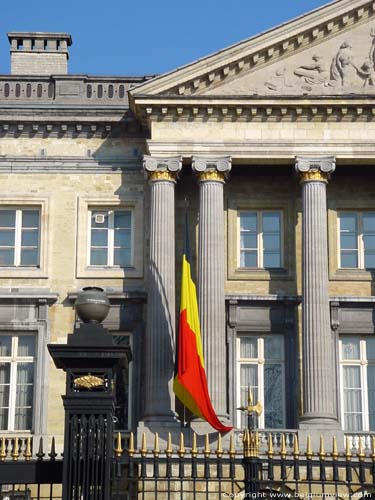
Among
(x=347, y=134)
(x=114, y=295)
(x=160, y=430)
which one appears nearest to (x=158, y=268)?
(x=114, y=295)

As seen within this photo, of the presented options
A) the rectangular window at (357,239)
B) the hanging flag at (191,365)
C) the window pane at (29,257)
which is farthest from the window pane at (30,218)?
the rectangular window at (357,239)

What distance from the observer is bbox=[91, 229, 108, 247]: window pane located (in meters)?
36.4

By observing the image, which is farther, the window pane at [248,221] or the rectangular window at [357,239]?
the window pane at [248,221]

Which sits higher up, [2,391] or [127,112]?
[127,112]

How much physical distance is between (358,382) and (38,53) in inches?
610

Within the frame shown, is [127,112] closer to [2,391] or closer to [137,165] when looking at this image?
[137,165]

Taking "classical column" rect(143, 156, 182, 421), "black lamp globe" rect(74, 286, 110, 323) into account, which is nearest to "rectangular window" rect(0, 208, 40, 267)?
"classical column" rect(143, 156, 182, 421)

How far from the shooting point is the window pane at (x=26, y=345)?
3538cm

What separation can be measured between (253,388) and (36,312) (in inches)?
271

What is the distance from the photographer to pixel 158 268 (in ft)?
111

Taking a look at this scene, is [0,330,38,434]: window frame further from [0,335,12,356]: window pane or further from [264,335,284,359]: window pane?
[264,335,284,359]: window pane

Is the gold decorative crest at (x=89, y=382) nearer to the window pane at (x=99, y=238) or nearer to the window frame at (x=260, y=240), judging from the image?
the window frame at (x=260, y=240)

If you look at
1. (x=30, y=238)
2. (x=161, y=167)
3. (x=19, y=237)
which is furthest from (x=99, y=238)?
(x=161, y=167)

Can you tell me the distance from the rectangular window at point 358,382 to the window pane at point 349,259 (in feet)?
7.53
